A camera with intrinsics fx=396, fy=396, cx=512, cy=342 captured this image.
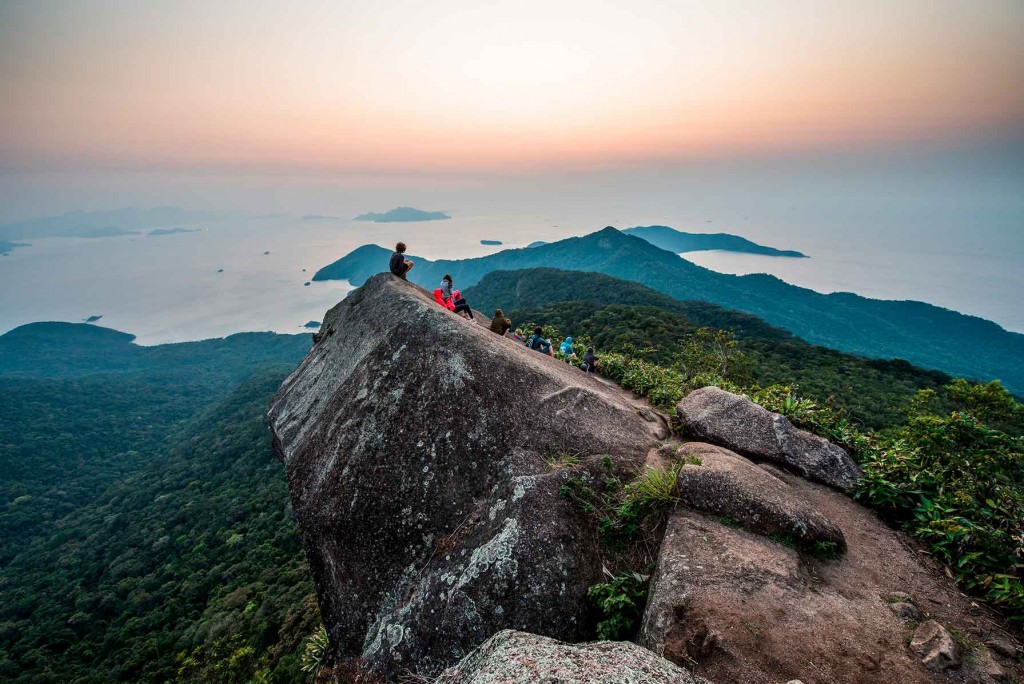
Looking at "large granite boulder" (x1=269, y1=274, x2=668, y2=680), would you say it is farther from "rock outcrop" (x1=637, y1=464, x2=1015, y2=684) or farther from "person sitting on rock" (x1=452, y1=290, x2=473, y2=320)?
"person sitting on rock" (x1=452, y1=290, x2=473, y2=320)

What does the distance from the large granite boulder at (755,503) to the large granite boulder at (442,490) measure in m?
1.46

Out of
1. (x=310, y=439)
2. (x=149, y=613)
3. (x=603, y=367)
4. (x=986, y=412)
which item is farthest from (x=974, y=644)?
(x=149, y=613)

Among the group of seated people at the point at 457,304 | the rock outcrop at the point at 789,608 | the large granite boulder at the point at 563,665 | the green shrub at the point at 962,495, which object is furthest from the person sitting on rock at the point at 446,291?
the green shrub at the point at 962,495

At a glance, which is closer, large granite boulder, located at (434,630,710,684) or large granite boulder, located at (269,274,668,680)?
large granite boulder, located at (434,630,710,684)

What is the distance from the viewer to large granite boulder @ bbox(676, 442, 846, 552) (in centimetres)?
689

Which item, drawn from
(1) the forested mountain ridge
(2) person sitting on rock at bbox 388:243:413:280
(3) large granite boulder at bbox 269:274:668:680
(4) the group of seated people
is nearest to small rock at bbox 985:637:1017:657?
(3) large granite boulder at bbox 269:274:668:680

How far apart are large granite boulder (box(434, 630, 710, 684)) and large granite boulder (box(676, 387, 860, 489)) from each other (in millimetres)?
6526

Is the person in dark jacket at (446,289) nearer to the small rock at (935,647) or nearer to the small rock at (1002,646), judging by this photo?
the small rock at (935,647)

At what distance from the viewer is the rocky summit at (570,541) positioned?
16.8 ft

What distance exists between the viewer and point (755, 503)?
23.1 ft

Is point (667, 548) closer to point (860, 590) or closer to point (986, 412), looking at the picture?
point (860, 590)

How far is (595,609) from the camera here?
6.50 m

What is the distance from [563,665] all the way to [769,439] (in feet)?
25.6

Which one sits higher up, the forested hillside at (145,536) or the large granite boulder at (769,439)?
the large granite boulder at (769,439)
